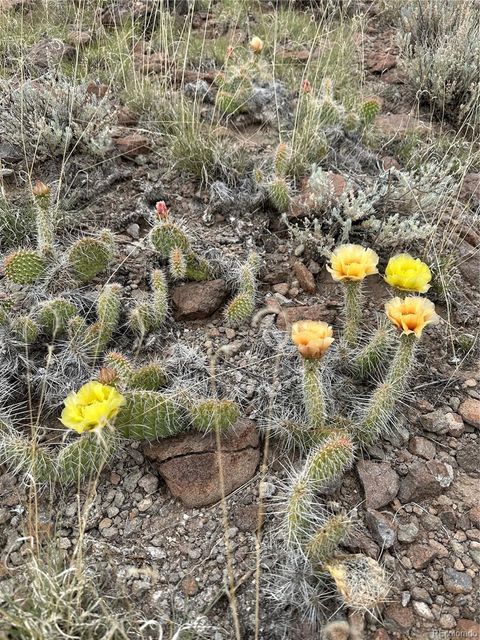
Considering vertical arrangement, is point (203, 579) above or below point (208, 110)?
below

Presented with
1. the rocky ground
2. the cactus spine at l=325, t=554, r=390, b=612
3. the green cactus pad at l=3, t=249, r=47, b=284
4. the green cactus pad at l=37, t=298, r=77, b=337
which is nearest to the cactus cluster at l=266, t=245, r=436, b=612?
the cactus spine at l=325, t=554, r=390, b=612

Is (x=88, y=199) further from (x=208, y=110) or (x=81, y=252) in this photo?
(x=208, y=110)

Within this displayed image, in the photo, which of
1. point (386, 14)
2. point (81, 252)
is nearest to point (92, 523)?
point (81, 252)

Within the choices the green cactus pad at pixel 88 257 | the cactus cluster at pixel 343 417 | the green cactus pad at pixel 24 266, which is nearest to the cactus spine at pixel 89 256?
the green cactus pad at pixel 88 257

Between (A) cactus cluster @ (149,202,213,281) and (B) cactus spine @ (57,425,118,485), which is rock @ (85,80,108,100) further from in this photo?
(B) cactus spine @ (57,425,118,485)

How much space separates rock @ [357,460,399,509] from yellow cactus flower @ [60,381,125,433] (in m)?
0.94

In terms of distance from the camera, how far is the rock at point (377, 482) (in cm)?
213

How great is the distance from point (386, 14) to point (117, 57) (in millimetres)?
2711

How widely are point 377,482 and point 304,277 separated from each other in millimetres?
1094

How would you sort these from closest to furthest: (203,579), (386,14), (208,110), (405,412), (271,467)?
1. (203,579)
2. (271,467)
3. (405,412)
4. (208,110)
5. (386,14)

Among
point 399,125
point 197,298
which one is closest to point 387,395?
point 197,298

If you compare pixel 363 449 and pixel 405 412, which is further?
pixel 405 412

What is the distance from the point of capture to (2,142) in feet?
11.6

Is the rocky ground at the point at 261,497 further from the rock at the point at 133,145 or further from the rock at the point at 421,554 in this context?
the rock at the point at 133,145
